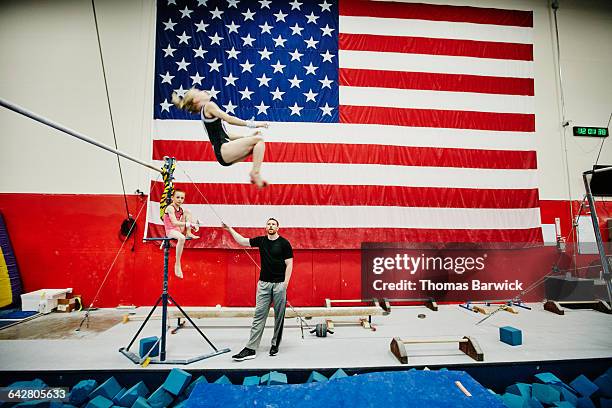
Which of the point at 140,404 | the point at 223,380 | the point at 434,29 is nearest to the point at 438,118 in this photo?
the point at 434,29

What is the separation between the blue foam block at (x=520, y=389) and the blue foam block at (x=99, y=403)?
363cm

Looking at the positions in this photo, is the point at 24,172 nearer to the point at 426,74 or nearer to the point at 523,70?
the point at 426,74

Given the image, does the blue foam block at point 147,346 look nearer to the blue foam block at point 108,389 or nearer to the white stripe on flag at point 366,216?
the blue foam block at point 108,389

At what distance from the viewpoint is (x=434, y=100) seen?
548 cm

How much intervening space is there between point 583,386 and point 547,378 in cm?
32

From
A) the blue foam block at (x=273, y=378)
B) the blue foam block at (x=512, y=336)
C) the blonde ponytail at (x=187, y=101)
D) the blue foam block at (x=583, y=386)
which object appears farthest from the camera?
the blue foam block at (x=512, y=336)

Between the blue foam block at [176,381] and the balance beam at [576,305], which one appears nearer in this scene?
the blue foam block at [176,381]

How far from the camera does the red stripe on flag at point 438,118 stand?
5.35m

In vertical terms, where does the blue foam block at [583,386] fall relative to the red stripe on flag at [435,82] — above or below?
below

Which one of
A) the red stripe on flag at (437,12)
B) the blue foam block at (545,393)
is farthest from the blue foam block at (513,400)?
the red stripe on flag at (437,12)

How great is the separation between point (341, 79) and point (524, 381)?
491 centimetres

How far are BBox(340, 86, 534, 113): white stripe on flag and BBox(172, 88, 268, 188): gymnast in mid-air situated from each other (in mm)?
3436

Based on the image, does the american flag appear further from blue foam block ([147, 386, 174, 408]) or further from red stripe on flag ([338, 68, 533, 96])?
blue foam block ([147, 386, 174, 408])

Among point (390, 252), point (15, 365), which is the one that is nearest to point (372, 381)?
point (390, 252)
